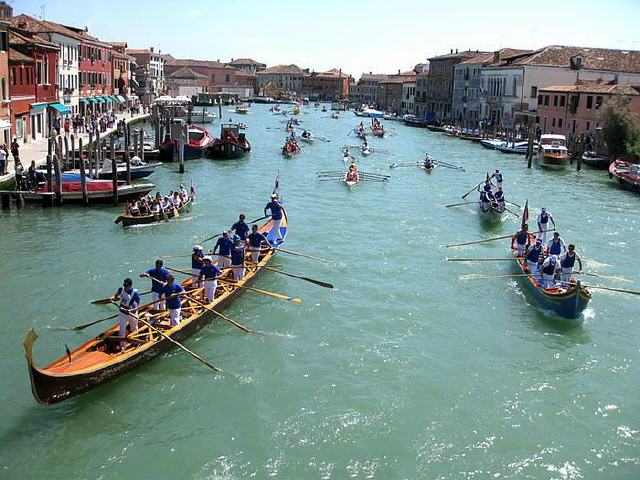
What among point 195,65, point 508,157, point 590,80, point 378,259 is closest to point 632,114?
point 508,157

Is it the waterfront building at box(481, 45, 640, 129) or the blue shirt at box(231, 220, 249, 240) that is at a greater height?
the waterfront building at box(481, 45, 640, 129)

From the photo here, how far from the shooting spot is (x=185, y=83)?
129500 mm

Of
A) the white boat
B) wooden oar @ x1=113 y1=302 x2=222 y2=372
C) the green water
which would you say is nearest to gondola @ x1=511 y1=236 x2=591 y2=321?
the green water

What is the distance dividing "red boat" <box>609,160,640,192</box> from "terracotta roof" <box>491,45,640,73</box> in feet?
82.9

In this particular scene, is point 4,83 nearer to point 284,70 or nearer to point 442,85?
point 442,85

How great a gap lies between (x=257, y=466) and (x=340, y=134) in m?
61.4

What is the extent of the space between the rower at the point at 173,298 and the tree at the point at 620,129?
114 ft

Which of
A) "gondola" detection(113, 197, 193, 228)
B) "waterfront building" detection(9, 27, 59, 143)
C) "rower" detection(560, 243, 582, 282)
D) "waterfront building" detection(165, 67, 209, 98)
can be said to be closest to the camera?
"rower" detection(560, 243, 582, 282)

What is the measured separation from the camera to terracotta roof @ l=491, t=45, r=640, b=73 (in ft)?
198

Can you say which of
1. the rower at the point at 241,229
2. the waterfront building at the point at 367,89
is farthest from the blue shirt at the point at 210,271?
the waterfront building at the point at 367,89

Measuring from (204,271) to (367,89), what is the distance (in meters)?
146

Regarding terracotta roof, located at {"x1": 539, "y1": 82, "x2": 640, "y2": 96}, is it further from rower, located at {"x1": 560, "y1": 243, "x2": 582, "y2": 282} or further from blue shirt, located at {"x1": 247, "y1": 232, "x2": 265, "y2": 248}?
blue shirt, located at {"x1": 247, "y1": 232, "x2": 265, "y2": 248}

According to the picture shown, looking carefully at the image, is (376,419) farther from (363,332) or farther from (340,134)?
(340,134)

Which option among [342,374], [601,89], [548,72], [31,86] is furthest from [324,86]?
[342,374]
